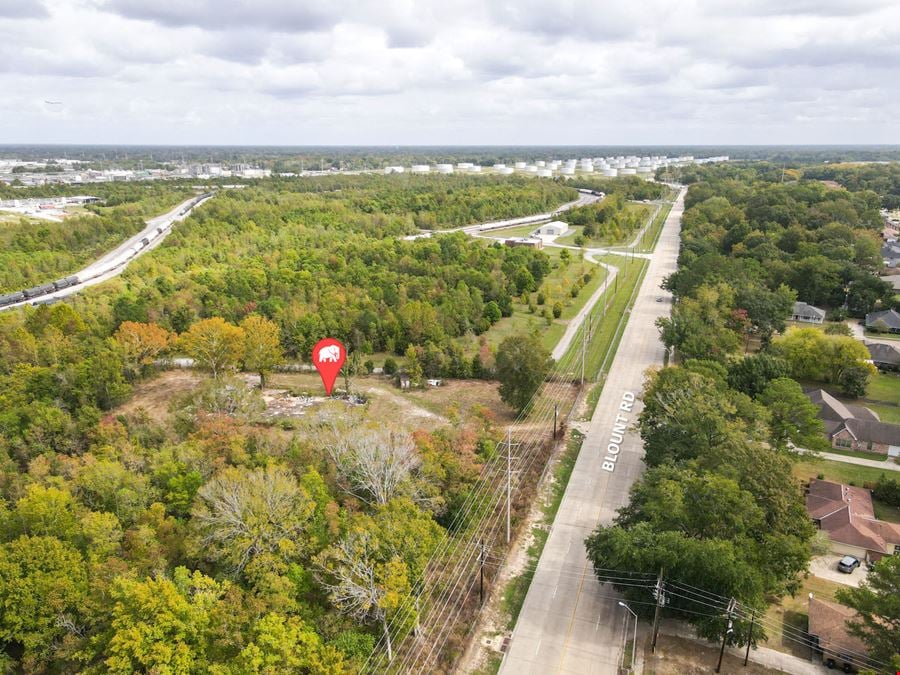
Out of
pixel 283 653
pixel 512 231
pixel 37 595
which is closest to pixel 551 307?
pixel 512 231

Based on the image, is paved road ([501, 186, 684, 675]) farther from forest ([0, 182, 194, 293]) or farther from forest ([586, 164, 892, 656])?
forest ([0, 182, 194, 293])

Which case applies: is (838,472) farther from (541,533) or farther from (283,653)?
(283,653)

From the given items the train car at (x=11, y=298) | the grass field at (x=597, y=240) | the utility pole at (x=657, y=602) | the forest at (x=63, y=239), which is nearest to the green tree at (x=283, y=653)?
the utility pole at (x=657, y=602)

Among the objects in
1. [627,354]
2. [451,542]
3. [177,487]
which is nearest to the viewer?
[451,542]

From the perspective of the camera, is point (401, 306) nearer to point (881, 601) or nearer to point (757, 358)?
point (757, 358)

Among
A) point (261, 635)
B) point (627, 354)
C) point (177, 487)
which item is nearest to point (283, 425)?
point (177, 487)

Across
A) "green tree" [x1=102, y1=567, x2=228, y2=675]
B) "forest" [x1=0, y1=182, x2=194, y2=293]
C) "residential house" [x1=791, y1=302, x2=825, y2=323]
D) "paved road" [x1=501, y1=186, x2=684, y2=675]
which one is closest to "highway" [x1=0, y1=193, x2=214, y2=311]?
"forest" [x1=0, y1=182, x2=194, y2=293]

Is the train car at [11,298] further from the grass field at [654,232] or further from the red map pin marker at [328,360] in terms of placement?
the grass field at [654,232]
